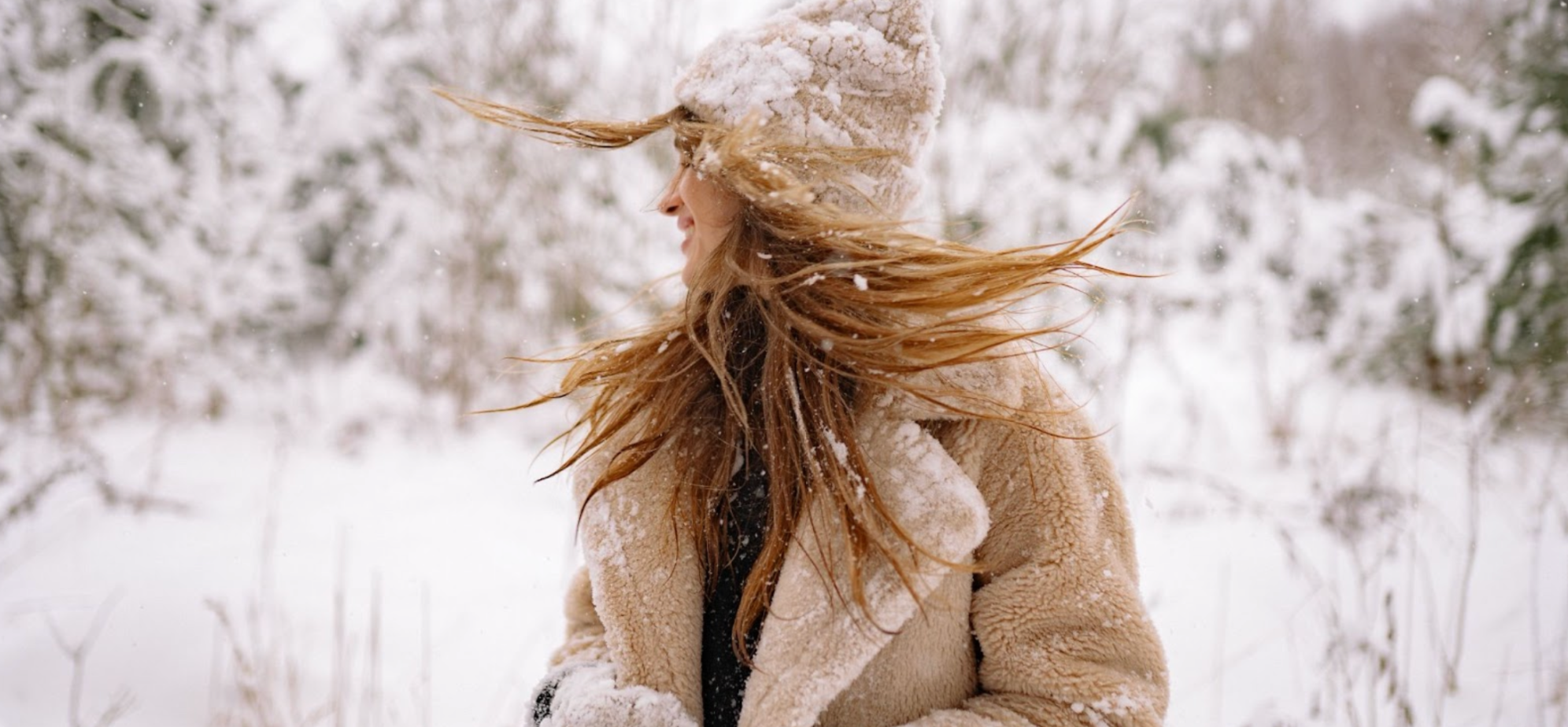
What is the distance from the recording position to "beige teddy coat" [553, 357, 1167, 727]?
1.10 metres

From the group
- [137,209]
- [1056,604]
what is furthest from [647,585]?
[137,209]

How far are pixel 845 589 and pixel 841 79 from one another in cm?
80

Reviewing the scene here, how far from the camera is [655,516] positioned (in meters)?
1.34

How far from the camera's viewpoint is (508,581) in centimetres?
358

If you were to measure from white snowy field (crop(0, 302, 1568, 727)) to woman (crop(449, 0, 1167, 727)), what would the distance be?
487 mm

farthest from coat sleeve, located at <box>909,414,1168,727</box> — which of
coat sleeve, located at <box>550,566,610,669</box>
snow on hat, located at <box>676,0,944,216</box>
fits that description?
coat sleeve, located at <box>550,566,610,669</box>

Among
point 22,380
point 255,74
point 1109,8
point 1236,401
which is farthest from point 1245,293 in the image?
point 22,380

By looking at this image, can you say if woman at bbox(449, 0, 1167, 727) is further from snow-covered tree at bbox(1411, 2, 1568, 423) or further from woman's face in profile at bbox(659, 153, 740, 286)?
snow-covered tree at bbox(1411, 2, 1568, 423)

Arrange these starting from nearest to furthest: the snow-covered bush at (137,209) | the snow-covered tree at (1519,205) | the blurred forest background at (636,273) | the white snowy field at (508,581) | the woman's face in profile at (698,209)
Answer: the woman's face in profile at (698,209), the white snowy field at (508,581), the blurred forest background at (636,273), the snow-covered tree at (1519,205), the snow-covered bush at (137,209)

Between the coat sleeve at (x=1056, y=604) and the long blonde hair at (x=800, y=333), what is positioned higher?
the long blonde hair at (x=800, y=333)

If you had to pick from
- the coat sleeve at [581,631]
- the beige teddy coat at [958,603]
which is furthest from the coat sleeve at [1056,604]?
the coat sleeve at [581,631]

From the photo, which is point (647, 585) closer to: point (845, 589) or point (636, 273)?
point (845, 589)

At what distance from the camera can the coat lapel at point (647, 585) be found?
1238 mm

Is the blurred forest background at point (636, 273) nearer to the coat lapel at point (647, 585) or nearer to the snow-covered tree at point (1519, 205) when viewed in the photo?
the snow-covered tree at point (1519, 205)
